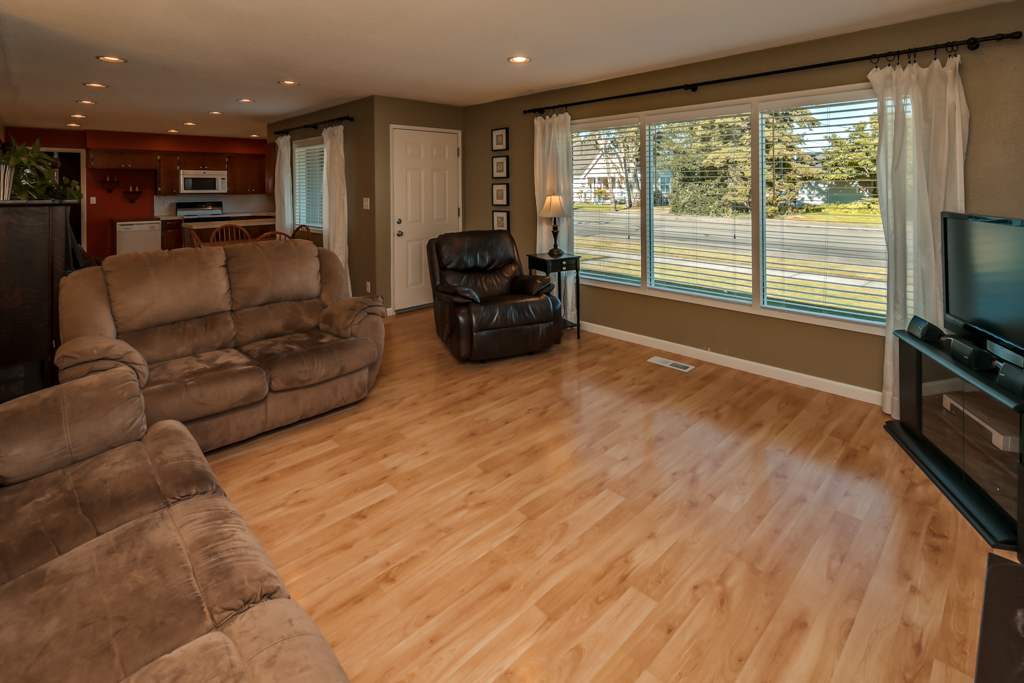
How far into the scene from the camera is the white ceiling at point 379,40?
10.7 ft

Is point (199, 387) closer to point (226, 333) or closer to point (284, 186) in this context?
point (226, 333)

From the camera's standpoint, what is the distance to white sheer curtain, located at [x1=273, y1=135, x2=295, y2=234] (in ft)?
26.0

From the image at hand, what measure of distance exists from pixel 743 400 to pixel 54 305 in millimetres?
4540

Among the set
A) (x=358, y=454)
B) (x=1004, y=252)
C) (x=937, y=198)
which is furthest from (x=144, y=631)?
(x=937, y=198)

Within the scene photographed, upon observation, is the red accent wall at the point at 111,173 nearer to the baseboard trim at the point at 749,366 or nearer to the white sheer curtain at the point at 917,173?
the baseboard trim at the point at 749,366

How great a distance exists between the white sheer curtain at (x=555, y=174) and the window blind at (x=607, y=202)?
91mm

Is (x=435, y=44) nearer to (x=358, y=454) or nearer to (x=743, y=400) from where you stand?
(x=358, y=454)

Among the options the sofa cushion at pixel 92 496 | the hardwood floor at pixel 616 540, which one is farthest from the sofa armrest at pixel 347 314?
the sofa cushion at pixel 92 496

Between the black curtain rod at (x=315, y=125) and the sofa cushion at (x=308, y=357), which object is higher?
the black curtain rod at (x=315, y=125)

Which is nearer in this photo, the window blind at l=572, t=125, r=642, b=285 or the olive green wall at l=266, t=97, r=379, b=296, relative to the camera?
the window blind at l=572, t=125, r=642, b=285

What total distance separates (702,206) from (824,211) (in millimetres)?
1008

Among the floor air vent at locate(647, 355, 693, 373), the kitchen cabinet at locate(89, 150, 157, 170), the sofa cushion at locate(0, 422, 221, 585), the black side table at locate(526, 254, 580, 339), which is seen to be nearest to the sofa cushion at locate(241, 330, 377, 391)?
the sofa cushion at locate(0, 422, 221, 585)

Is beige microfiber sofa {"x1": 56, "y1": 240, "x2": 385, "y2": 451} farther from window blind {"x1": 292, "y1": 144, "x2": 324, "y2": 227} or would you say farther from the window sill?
window blind {"x1": 292, "y1": 144, "x2": 324, "y2": 227}

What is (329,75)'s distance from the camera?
5090mm
